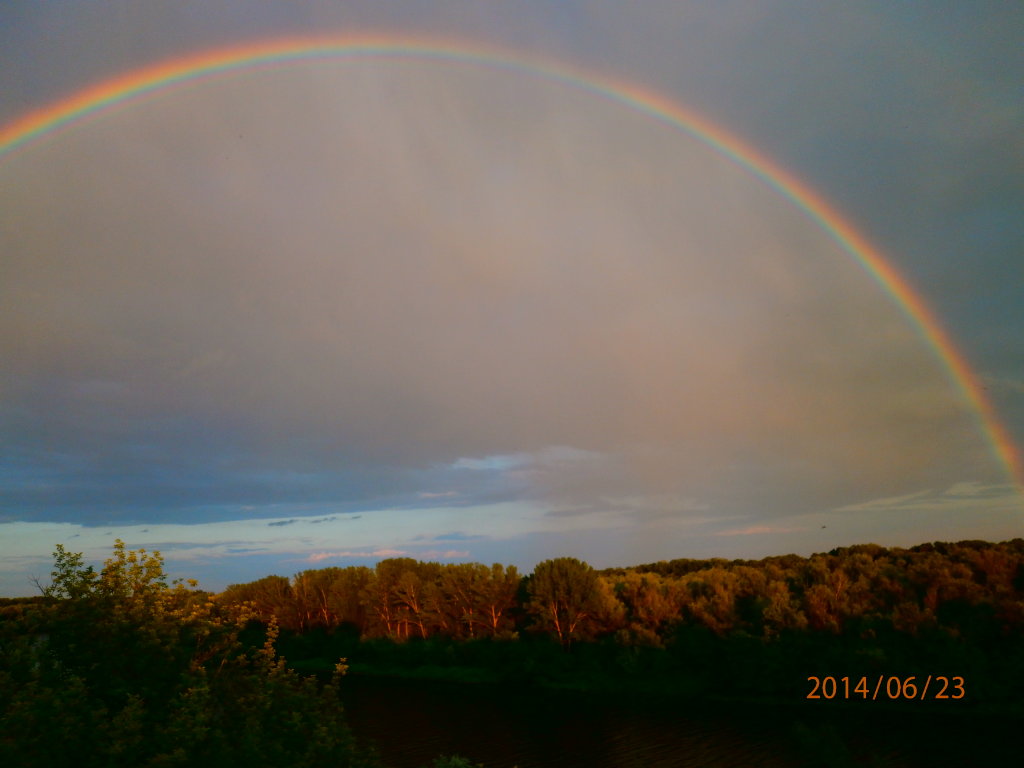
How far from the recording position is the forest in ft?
32.3

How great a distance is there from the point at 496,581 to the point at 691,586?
23109 millimetres

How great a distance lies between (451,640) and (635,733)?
39051mm

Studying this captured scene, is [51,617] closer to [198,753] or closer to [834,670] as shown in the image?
[198,753]

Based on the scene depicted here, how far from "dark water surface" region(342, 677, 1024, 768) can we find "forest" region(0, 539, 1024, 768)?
4.50 metres

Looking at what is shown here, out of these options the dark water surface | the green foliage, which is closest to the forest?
the green foliage

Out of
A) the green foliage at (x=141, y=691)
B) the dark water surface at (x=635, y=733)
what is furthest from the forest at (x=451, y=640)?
the dark water surface at (x=635, y=733)

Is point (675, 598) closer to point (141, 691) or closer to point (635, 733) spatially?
point (635, 733)

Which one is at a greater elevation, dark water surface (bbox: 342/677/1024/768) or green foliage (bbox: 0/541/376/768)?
green foliage (bbox: 0/541/376/768)

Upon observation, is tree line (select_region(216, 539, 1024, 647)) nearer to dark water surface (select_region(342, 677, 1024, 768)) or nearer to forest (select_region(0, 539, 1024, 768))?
forest (select_region(0, 539, 1024, 768))

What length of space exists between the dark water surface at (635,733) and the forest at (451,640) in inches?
177

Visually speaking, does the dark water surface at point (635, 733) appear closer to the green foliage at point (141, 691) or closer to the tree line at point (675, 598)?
the tree line at point (675, 598)

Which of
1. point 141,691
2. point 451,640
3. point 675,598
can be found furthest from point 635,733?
point 141,691

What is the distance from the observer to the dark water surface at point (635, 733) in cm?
4338

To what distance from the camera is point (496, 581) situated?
83.9m
